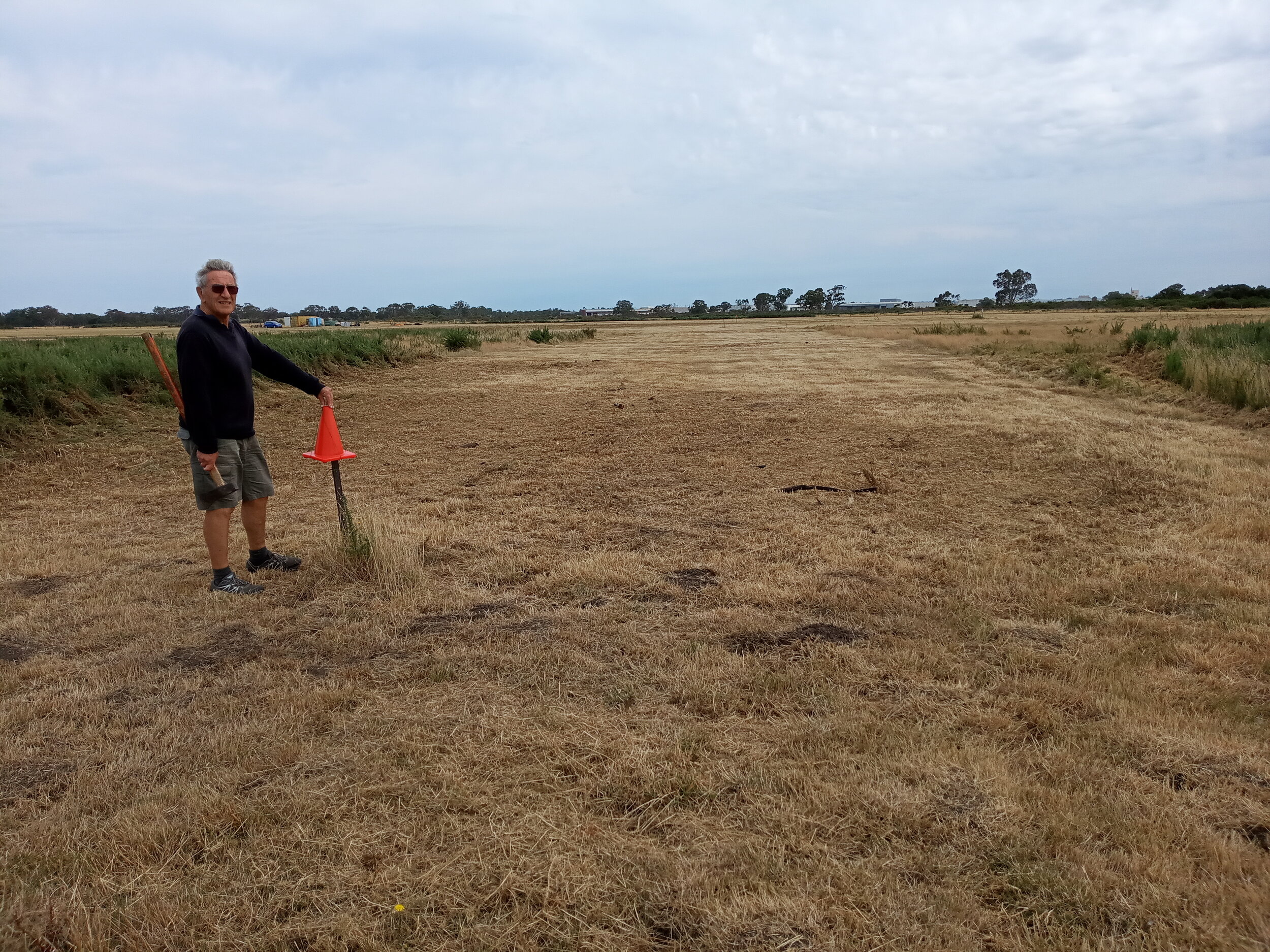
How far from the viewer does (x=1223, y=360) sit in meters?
12.1

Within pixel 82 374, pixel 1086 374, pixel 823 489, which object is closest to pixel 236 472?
pixel 823 489

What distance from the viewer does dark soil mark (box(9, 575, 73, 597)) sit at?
4648 millimetres

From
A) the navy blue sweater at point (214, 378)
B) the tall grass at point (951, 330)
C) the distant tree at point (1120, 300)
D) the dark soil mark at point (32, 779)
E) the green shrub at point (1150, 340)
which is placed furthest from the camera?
the distant tree at point (1120, 300)

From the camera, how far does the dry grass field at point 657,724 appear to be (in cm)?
203

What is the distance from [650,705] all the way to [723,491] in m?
4.16

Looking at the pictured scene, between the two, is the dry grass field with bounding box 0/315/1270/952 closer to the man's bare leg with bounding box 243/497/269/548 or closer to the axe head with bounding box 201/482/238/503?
the man's bare leg with bounding box 243/497/269/548

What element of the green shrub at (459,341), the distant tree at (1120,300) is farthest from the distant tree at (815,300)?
the green shrub at (459,341)

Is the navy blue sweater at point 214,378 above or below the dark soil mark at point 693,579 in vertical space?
above

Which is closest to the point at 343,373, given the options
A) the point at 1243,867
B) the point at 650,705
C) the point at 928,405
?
the point at 928,405

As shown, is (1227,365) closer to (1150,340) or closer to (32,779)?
(1150,340)

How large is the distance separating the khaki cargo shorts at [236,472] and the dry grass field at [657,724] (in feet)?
1.74

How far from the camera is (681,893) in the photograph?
207 cm

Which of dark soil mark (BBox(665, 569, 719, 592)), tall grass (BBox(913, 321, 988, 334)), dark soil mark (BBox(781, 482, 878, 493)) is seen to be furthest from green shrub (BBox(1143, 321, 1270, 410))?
tall grass (BBox(913, 321, 988, 334))

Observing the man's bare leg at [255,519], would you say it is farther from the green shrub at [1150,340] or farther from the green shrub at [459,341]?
the green shrub at [459,341]
